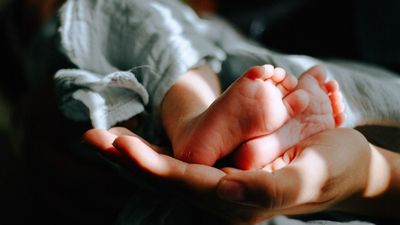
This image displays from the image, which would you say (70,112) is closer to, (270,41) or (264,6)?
(270,41)

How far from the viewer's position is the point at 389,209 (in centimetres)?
56

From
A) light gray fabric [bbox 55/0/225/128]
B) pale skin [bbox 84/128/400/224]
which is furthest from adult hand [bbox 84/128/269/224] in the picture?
light gray fabric [bbox 55/0/225/128]

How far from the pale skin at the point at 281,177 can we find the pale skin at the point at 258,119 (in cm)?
2

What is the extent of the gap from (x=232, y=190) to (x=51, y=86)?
478 mm

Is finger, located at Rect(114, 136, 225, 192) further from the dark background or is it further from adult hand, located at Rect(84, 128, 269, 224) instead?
the dark background

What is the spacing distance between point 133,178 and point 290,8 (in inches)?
27.2

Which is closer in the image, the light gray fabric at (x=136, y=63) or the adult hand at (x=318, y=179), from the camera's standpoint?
the adult hand at (x=318, y=179)

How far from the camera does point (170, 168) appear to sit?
17.8 inches

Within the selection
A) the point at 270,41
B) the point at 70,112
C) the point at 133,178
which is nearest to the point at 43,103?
the point at 70,112

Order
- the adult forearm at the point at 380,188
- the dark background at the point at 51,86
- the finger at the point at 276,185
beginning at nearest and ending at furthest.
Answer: the finger at the point at 276,185
the adult forearm at the point at 380,188
the dark background at the point at 51,86

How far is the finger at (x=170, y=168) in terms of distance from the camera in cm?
44

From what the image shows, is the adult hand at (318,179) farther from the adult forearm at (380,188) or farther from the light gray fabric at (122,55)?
the light gray fabric at (122,55)

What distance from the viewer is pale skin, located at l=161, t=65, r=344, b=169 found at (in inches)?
18.2

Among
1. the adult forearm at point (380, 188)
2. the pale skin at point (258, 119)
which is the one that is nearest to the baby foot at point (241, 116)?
the pale skin at point (258, 119)
